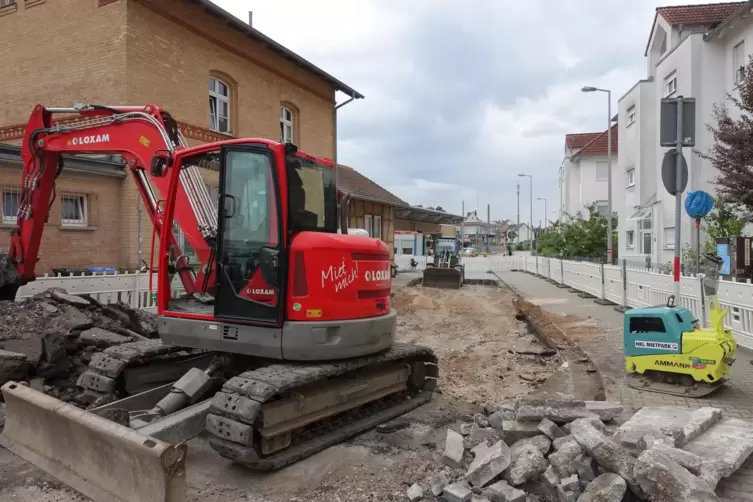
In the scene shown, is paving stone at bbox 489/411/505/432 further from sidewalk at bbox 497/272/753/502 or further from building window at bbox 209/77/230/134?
building window at bbox 209/77/230/134

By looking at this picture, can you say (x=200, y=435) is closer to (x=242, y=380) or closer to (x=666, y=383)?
(x=242, y=380)

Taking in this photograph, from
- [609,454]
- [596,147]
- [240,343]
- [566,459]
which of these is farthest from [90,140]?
[596,147]

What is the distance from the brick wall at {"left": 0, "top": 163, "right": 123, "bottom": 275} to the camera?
1190 centimetres

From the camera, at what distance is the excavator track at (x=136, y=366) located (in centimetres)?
538

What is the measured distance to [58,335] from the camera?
255 inches

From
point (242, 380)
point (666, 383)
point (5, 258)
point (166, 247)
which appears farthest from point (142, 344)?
point (666, 383)

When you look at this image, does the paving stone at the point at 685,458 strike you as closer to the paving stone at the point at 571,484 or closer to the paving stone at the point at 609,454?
the paving stone at the point at 609,454

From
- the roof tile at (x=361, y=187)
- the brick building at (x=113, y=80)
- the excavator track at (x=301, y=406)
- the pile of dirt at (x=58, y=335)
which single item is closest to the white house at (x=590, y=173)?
the roof tile at (x=361, y=187)

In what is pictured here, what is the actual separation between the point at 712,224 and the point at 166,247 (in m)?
15.9

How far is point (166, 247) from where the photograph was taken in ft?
18.0

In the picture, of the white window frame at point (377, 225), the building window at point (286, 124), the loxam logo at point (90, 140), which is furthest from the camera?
the white window frame at point (377, 225)

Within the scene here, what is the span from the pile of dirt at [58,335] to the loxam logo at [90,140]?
2.26 meters

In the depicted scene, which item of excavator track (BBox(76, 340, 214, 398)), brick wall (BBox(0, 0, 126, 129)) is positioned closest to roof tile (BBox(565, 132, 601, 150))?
brick wall (BBox(0, 0, 126, 129))

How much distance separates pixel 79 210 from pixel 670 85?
67.1 ft
